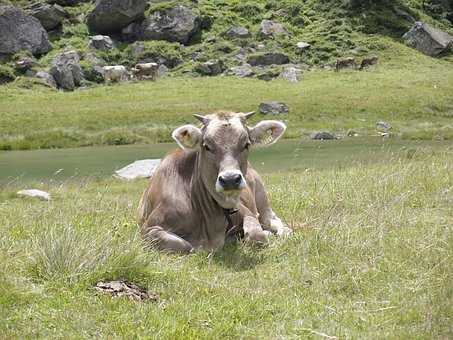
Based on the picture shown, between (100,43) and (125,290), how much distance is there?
63935 mm

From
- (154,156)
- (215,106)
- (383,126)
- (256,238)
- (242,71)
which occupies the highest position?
(256,238)

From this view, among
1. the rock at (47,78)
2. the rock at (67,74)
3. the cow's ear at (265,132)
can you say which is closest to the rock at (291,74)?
the rock at (67,74)

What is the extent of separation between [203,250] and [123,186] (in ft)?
34.0

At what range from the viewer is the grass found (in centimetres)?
609

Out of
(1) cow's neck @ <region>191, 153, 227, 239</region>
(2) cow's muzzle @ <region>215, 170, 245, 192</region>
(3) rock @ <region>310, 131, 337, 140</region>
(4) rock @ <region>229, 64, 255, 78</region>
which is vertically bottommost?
(4) rock @ <region>229, 64, 255, 78</region>

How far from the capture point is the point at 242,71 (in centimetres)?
5794

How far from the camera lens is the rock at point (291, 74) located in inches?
2137

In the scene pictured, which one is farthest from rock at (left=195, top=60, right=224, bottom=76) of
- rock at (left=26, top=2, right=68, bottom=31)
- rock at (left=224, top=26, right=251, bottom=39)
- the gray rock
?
rock at (left=26, top=2, right=68, bottom=31)

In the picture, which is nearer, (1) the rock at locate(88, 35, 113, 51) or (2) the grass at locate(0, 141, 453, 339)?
(2) the grass at locate(0, 141, 453, 339)

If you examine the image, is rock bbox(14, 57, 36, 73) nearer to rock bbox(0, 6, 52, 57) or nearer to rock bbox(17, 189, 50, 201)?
rock bbox(0, 6, 52, 57)

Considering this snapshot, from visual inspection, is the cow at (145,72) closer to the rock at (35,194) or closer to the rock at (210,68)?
the rock at (210,68)

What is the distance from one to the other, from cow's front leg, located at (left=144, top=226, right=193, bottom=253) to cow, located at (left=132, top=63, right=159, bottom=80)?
162 feet

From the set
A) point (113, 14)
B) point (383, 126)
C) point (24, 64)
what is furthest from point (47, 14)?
point (383, 126)

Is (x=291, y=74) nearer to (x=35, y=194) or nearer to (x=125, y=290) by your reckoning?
(x=35, y=194)
